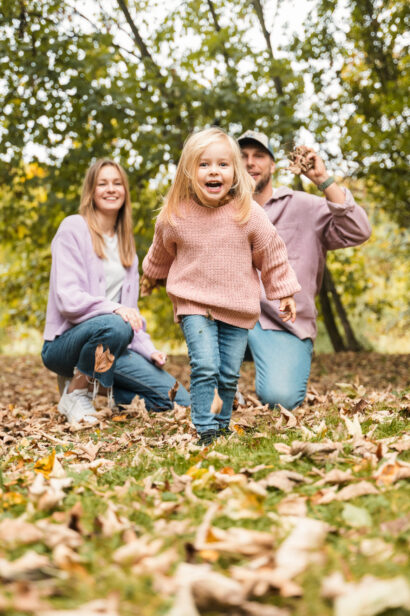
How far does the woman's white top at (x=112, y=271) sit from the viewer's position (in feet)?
15.9

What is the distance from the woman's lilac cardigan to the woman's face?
0.23 meters

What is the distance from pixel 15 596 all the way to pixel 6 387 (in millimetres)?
6757

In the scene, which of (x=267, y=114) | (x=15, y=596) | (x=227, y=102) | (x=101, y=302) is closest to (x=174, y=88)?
(x=227, y=102)

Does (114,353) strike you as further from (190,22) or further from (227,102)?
(190,22)

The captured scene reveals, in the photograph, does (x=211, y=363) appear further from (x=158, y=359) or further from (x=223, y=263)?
(x=158, y=359)

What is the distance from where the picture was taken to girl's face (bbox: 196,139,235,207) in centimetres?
328

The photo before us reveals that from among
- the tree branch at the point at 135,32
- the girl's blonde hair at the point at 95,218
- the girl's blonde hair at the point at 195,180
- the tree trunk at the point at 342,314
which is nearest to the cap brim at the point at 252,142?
the girl's blonde hair at the point at 95,218

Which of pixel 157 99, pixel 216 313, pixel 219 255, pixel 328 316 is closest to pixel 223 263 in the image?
pixel 219 255

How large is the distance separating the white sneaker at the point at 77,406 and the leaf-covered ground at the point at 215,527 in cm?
103

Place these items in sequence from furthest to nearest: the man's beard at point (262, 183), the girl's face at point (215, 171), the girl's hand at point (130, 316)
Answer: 1. the man's beard at point (262, 183)
2. the girl's hand at point (130, 316)
3. the girl's face at point (215, 171)

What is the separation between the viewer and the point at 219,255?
330 centimetres

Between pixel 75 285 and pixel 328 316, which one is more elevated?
pixel 75 285

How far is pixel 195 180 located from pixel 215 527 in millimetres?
2071

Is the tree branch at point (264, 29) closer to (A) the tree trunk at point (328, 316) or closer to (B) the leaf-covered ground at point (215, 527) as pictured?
(A) the tree trunk at point (328, 316)
